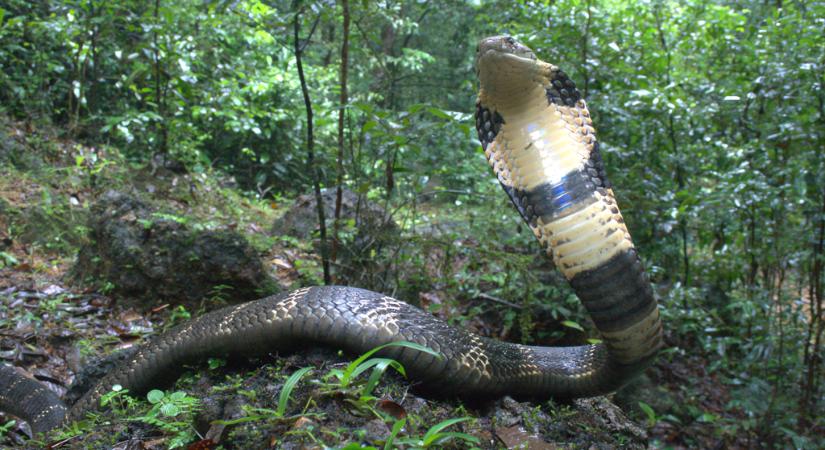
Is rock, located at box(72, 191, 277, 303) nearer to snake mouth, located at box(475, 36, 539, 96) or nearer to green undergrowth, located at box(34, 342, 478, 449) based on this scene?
green undergrowth, located at box(34, 342, 478, 449)

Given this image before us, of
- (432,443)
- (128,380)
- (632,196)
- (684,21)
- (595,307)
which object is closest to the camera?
(432,443)

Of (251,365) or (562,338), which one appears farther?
(562,338)

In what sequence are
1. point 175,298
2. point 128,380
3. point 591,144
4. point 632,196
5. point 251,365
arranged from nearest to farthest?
point 591,144 → point 251,365 → point 128,380 → point 175,298 → point 632,196

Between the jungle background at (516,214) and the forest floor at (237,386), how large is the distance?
0.04 m

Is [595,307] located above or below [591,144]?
below

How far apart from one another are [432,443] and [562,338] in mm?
3375

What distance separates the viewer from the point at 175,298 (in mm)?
4230

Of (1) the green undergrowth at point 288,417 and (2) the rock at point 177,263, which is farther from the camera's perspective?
(2) the rock at point 177,263

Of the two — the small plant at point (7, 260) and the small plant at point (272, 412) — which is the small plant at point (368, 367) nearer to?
the small plant at point (272, 412)

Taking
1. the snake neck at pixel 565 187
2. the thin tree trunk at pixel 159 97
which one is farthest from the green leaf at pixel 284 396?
the thin tree trunk at pixel 159 97

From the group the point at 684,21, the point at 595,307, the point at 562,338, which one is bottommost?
the point at 562,338

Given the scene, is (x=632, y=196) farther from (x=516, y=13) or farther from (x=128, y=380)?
(x=128, y=380)

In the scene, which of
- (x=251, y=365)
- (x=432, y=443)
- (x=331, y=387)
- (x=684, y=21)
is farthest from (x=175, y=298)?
(x=684, y=21)

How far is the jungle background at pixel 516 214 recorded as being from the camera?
4.05m
